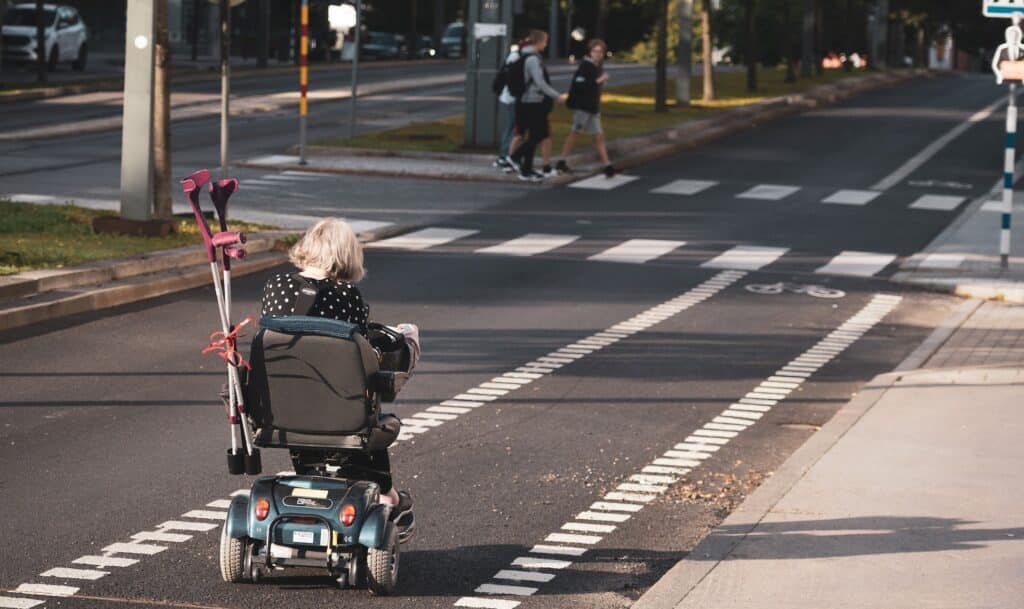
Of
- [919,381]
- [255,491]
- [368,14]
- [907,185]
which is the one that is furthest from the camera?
[368,14]

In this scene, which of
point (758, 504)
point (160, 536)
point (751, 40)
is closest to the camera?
point (160, 536)

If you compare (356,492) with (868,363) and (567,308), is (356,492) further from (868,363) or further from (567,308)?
(567,308)

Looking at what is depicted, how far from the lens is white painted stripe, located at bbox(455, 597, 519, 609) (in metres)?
7.12

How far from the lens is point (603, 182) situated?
88.6ft

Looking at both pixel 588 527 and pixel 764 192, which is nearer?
pixel 588 527

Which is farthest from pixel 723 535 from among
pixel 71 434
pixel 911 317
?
pixel 911 317

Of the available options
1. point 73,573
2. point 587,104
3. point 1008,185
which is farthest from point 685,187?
Answer: point 73,573

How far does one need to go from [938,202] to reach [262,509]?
21.1 m

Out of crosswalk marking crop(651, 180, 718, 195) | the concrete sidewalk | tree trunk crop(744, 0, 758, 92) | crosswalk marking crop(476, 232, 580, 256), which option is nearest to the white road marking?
crosswalk marking crop(651, 180, 718, 195)

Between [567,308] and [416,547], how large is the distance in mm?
7747

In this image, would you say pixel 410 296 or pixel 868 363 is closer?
pixel 868 363

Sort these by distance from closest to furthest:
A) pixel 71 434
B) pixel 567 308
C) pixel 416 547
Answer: pixel 416 547 < pixel 71 434 < pixel 567 308

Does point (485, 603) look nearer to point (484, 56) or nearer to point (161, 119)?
point (161, 119)

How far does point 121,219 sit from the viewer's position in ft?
59.6
